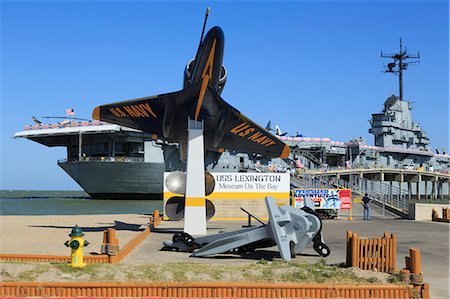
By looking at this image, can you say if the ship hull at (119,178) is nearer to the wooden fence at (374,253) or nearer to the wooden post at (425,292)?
the wooden fence at (374,253)

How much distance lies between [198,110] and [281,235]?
30.5ft

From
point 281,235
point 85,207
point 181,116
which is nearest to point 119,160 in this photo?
Answer: point 85,207

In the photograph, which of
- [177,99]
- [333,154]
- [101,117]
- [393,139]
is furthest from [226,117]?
[393,139]

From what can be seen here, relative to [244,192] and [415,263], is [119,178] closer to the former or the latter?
[244,192]

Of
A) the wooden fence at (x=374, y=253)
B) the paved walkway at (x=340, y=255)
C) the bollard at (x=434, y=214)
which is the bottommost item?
the bollard at (x=434, y=214)

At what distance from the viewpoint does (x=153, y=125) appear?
76.8ft

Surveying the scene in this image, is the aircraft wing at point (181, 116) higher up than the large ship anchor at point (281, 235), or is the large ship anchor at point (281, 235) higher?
the aircraft wing at point (181, 116)

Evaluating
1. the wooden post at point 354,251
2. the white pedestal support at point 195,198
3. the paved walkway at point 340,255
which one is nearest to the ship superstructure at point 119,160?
the paved walkway at point 340,255

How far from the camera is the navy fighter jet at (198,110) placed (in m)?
20.2

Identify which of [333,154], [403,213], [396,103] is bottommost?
[403,213]

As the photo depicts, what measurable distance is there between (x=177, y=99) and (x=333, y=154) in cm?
7109

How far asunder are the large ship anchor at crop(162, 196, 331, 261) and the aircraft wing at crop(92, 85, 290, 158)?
829 centimetres

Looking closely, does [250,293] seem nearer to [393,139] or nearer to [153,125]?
[153,125]

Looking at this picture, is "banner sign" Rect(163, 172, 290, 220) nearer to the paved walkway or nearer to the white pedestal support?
the paved walkway
